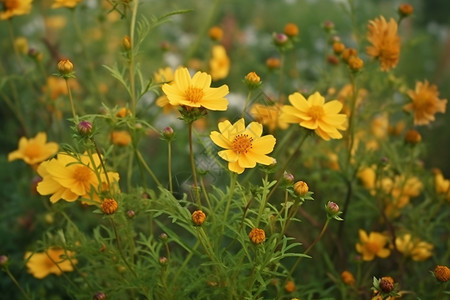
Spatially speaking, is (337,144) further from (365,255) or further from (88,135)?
(88,135)

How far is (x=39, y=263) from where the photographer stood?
1.37 metres

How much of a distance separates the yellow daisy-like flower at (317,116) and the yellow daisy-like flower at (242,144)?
97mm

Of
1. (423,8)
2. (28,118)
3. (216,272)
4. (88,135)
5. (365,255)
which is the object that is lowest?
(423,8)

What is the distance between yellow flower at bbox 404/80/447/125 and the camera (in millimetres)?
1430

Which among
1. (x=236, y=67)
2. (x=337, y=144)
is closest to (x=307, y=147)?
(x=337, y=144)

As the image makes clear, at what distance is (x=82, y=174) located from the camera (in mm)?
1092

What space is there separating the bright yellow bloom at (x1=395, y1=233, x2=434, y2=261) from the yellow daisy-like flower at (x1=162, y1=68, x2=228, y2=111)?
681 mm

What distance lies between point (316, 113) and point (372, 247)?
0.46 meters

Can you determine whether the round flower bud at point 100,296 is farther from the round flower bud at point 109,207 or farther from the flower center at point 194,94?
the flower center at point 194,94

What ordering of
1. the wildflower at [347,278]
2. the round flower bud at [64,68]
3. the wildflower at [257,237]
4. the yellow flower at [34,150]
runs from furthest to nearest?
the yellow flower at [34,150]
the wildflower at [347,278]
the round flower bud at [64,68]
the wildflower at [257,237]

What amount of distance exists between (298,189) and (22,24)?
10.3 ft

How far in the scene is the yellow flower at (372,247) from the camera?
1.38 meters

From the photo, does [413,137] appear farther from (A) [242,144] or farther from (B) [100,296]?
(B) [100,296]

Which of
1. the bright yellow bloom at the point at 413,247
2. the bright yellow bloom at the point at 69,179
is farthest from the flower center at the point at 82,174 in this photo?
the bright yellow bloom at the point at 413,247
